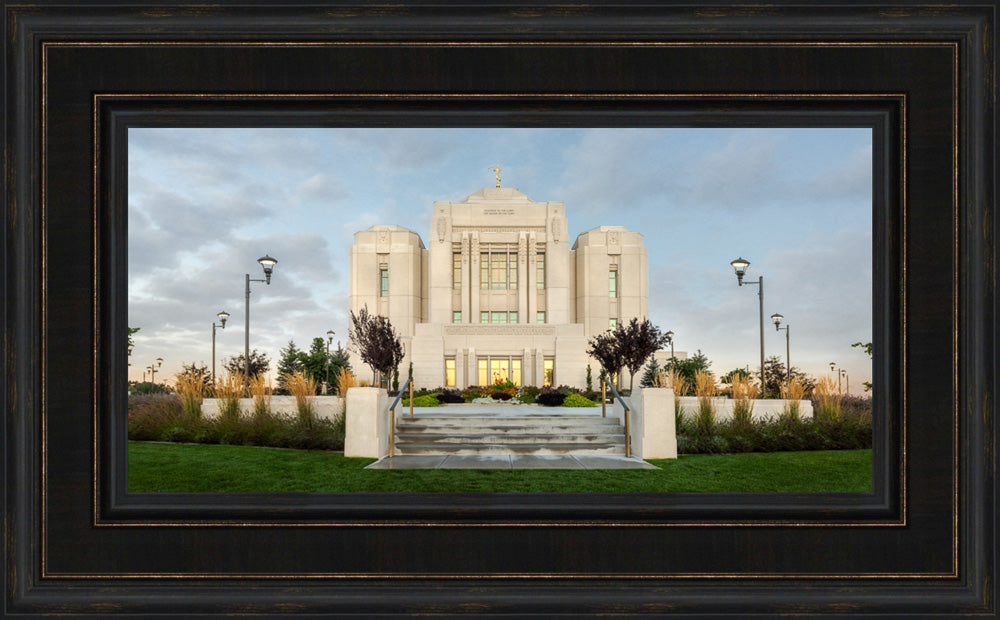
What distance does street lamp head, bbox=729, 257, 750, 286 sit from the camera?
1478 cm

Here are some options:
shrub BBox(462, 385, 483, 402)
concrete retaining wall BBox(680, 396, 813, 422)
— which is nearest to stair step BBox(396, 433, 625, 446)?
concrete retaining wall BBox(680, 396, 813, 422)

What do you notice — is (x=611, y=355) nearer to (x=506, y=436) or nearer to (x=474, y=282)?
(x=506, y=436)

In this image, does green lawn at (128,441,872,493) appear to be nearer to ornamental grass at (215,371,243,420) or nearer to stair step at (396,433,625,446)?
stair step at (396,433,625,446)

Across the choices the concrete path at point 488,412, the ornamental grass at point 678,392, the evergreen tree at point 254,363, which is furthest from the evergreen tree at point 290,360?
the ornamental grass at point 678,392

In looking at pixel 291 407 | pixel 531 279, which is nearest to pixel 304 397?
pixel 291 407

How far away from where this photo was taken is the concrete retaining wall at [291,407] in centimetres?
1077

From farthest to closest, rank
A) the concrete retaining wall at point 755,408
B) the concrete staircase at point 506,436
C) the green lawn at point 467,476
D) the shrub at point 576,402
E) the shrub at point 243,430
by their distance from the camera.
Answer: the shrub at point 576,402, the concrete retaining wall at point 755,408, the shrub at point 243,430, the concrete staircase at point 506,436, the green lawn at point 467,476

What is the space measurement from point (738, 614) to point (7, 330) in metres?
4.52

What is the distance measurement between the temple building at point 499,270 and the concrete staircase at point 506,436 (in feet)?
74.4

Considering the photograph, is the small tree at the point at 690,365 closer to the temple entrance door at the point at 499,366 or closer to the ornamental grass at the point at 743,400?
the temple entrance door at the point at 499,366

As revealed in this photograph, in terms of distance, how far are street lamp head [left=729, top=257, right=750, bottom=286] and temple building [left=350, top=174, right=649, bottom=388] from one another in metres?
18.3

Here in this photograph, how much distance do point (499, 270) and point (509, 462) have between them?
27.8m

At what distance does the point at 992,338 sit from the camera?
3.21 meters

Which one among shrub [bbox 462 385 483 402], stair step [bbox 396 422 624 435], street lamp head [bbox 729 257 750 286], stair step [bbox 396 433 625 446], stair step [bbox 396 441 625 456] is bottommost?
shrub [bbox 462 385 483 402]
